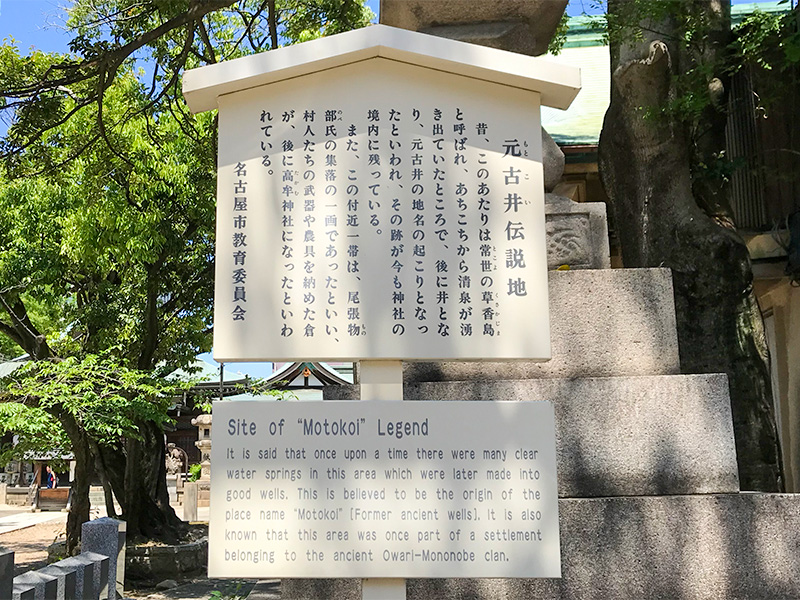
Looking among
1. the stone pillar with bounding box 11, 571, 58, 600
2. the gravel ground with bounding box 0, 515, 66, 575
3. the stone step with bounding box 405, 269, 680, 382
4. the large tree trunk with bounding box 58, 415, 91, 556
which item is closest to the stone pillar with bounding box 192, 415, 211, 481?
the gravel ground with bounding box 0, 515, 66, 575

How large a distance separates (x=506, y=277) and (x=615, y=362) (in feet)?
4.22

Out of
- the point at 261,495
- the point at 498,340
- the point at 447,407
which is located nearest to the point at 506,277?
the point at 498,340

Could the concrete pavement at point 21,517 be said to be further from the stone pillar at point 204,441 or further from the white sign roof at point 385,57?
the white sign roof at point 385,57

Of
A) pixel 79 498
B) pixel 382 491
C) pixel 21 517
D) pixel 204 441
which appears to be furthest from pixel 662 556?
pixel 21 517

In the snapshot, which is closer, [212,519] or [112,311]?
[212,519]

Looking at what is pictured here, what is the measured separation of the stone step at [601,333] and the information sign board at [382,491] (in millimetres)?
1193

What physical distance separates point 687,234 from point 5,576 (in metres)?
5.55

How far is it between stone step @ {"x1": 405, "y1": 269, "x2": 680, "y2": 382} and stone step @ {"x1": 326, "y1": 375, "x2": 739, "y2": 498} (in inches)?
5.7

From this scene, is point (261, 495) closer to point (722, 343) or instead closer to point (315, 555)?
point (315, 555)

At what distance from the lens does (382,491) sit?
2.62 meters

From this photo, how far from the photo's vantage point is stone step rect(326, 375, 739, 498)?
3.57 m

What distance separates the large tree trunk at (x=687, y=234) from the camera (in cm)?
608

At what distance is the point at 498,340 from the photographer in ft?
9.10

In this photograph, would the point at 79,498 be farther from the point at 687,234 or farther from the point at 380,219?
the point at 380,219
